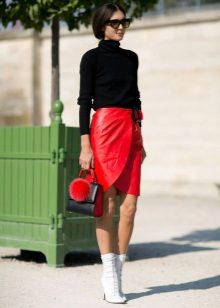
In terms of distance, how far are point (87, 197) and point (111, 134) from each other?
420mm

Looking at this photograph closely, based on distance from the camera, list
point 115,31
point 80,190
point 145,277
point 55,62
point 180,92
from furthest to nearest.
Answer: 1. point 180,92
2. point 55,62
3. point 145,277
4. point 115,31
5. point 80,190

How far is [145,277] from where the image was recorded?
19.9 ft

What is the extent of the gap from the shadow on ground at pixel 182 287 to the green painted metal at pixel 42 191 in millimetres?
1272

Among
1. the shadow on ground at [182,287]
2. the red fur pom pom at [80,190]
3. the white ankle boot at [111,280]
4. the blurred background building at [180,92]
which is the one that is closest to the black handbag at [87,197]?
the red fur pom pom at [80,190]

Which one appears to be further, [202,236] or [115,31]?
[202,236]

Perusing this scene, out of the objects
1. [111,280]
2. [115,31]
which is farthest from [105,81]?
[111,280]

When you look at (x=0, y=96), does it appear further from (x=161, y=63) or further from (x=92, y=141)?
(x=92, y=141)

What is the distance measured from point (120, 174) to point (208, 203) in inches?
388

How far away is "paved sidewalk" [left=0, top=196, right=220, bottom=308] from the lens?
16.3 ft

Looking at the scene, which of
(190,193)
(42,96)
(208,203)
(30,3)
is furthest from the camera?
(42,96)

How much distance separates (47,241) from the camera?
6.67m

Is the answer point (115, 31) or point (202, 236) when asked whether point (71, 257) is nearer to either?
point (202, 236)

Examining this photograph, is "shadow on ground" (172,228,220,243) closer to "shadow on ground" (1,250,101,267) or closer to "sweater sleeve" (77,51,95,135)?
"shadow on ground" (1,250,101,267)

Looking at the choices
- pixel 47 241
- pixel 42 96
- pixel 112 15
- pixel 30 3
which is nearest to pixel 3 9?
pixel 30 3
